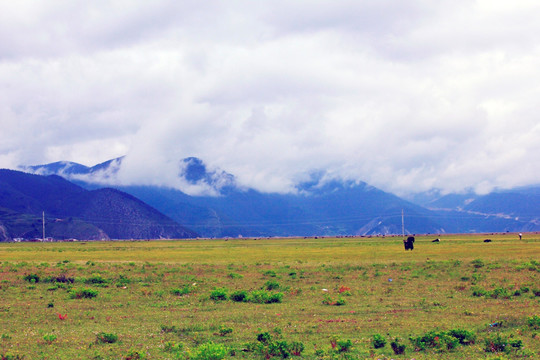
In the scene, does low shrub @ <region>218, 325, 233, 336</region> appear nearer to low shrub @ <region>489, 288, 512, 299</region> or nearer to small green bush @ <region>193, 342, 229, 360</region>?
small green bush @ <region>193, 342, 229, 360</region>

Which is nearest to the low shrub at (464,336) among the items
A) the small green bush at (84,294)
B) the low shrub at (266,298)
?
the low shrub at (266,298)

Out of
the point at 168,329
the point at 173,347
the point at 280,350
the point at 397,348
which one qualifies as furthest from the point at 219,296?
the point at 397,348

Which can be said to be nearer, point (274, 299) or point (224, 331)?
point (224, 331)

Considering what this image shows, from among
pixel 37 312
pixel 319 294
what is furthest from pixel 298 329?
pixel 37 312

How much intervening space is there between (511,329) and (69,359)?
51.9ft

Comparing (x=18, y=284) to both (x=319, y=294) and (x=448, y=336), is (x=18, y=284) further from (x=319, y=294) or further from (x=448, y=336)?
(x=448, y=336)

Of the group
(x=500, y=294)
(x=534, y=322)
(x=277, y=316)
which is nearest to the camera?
(x=534, y=322)

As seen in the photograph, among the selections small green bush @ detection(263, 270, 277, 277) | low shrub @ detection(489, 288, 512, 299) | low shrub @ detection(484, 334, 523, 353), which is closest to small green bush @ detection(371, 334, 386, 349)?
low shrub @ detection(484, 334, 523, 353)

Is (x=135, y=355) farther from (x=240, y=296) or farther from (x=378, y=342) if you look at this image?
(x=240, y=296)

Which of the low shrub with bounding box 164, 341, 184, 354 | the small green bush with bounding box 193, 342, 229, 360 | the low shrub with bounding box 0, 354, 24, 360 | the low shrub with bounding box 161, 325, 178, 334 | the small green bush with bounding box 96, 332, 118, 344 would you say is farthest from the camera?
the low shrub with bounding box 161, 325, 178, 334

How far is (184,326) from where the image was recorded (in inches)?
880

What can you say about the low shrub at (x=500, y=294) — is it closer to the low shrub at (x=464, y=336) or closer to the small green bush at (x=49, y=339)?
the low shrub at (x=464, y=336)

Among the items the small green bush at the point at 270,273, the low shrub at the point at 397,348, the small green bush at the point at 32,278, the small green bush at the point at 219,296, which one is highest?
the small green bush at the point at 32,278

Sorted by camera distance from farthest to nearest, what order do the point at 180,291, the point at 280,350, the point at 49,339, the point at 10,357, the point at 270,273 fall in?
the point at 270,273 → the point at 180,291 → the point at 49,339 → the point at 280,350 → the point at 10,357
